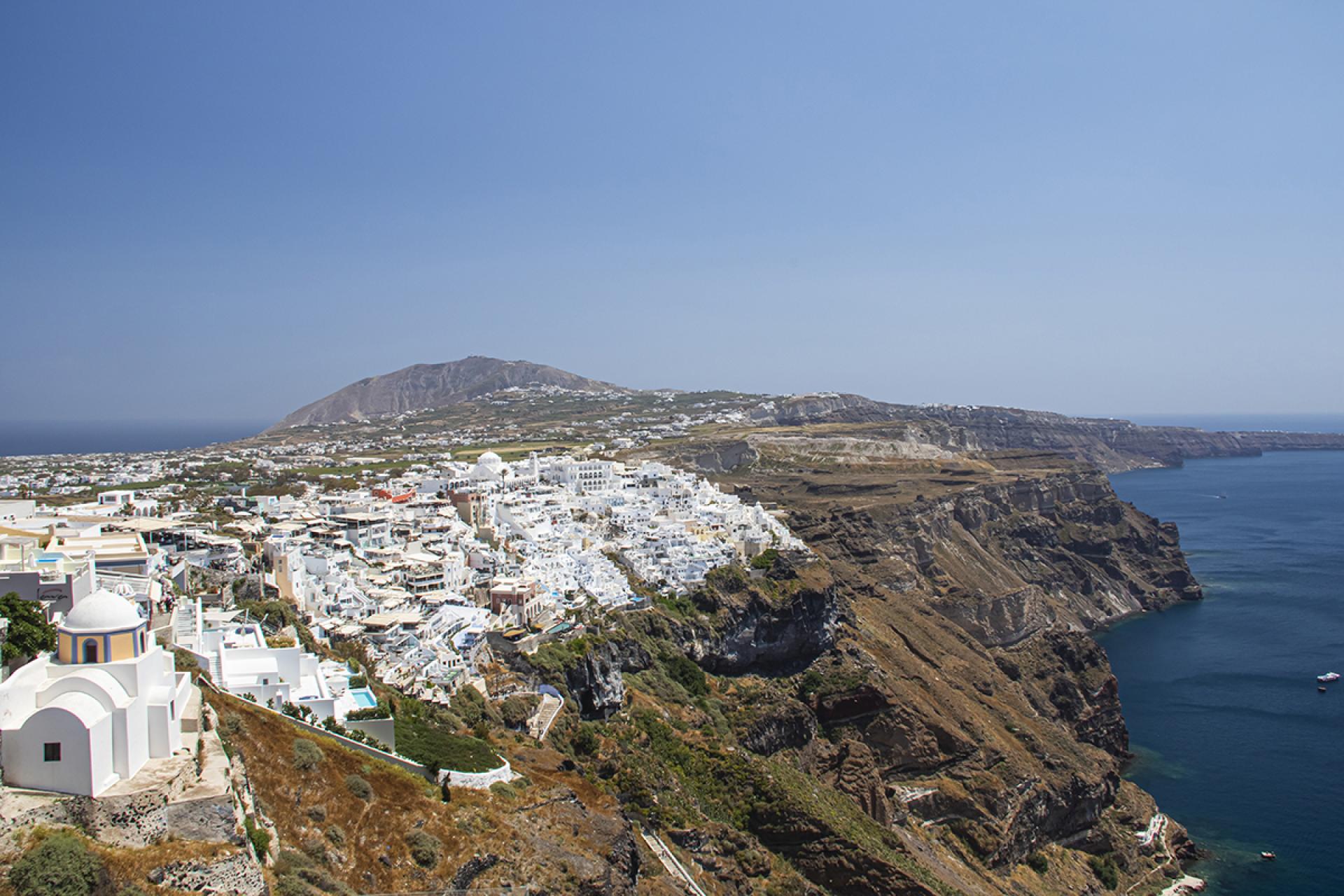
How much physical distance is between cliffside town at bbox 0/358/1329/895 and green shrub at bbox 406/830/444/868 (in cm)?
4

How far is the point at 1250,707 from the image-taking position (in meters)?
47.9

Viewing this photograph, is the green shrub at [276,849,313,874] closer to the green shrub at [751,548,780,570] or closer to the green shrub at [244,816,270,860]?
the green shrub at [244,816,270,860]

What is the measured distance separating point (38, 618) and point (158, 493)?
40732mm

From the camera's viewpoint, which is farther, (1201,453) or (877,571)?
(1201,453)

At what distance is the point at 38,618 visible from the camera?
16.2 meters

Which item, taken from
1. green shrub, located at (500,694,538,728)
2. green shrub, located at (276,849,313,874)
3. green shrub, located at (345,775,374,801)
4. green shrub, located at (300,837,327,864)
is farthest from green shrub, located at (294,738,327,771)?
green shrub, located at (500,694,538,728)

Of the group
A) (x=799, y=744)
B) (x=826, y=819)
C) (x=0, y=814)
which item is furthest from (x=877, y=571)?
(x=0, y=814)

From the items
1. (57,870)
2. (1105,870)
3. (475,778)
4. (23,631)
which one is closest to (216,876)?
(57,870)

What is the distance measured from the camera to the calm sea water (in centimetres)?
3584

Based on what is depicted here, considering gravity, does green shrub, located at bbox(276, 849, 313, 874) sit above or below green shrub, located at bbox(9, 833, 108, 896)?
below

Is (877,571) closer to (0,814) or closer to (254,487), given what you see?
(254,487)

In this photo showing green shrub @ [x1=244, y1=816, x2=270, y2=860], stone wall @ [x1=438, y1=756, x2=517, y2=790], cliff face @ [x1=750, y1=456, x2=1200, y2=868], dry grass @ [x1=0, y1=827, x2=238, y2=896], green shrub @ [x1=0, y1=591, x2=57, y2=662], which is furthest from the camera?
cliff face @ [x1=750, y1=456, x2=1200, y2=868]

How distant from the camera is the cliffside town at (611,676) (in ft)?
57.9

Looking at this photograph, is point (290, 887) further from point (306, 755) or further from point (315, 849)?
point (306, 755)
